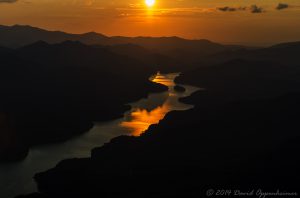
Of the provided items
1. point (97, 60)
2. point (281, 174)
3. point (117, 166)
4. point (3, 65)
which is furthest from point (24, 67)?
point (281, 174)

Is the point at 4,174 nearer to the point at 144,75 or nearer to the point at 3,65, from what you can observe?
the point at 3,65

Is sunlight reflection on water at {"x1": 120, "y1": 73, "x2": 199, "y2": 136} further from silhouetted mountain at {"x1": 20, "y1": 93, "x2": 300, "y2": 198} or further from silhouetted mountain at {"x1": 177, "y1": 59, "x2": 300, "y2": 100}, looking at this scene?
silhouetted mountain at {"x1": 177, "y1": 59, "x2": 300, "y2": 100}

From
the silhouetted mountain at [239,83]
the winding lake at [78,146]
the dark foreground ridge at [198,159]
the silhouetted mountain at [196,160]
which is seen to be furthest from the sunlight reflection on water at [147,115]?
the silhouetted mountain at [239,83]

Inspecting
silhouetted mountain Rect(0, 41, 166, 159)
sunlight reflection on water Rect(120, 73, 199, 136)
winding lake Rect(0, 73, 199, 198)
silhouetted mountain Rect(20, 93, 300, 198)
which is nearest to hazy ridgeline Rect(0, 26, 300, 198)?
silhouetted mountain Rect(20, 93, 300, 198)

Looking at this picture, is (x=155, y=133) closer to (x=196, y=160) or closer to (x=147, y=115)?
(x=196, y=160)

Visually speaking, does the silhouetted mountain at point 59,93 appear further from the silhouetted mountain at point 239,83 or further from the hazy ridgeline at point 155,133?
the silhouetted mountain at point 239,83

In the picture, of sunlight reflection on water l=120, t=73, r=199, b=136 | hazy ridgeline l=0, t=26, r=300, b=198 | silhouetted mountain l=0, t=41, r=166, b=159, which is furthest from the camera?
sunlight reflection on water l=120, t=73, r=199, b=136
